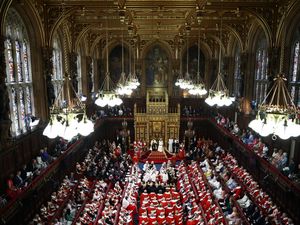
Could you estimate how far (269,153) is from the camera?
49.7 feet

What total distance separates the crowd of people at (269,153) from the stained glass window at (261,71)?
8.33 ft

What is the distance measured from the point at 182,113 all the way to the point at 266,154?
13130mm

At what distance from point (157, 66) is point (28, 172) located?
19.8 m

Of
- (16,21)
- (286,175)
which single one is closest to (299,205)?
(286,175)

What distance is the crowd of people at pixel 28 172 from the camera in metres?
10.3

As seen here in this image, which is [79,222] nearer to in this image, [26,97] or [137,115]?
[26,97]

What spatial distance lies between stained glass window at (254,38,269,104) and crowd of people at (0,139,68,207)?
494 inches

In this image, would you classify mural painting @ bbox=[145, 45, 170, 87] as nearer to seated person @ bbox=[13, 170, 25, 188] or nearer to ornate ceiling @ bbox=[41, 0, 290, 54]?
ornate ceiling @ bbox=[41, 0, 290, 54]

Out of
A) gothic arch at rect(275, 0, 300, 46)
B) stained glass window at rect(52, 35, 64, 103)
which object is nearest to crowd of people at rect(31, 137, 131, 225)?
stained glass window at rect(52, 35, 64, 103)

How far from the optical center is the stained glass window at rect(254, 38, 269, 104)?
61.5 feet

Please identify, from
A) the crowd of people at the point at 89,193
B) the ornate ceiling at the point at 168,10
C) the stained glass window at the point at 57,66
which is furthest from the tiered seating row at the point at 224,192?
the stained glass window at the point at 57,66

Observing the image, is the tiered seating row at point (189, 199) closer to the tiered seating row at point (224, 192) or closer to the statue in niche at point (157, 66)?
the tiered seating row at point (224, 192)

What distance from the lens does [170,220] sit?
511 inches

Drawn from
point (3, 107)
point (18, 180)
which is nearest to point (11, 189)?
point (18, 180)
